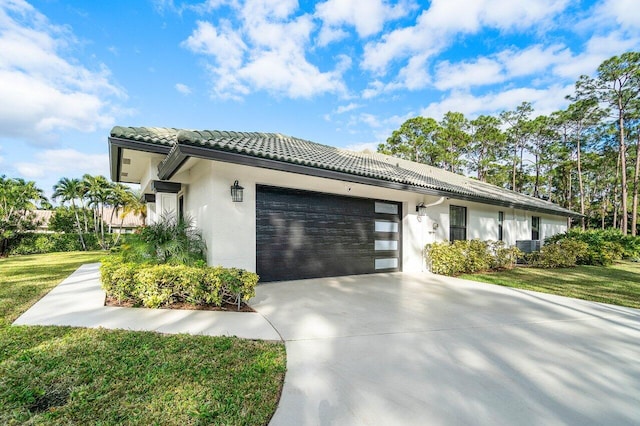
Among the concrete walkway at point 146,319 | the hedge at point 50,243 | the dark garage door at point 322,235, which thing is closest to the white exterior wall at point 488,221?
the dark garage door at point 322,235

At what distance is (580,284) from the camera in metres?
8.15

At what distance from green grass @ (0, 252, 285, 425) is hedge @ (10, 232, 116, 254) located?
69.8ft

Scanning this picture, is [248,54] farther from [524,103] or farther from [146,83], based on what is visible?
[524,103]

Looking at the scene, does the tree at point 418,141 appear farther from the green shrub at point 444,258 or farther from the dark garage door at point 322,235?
the dark garage door at point 322,235

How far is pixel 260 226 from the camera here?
6.78 metres

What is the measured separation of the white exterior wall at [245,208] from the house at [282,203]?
0.02 m

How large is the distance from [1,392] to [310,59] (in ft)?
45.2

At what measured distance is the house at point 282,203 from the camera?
5982mm

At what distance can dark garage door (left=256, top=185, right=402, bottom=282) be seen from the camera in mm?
6922

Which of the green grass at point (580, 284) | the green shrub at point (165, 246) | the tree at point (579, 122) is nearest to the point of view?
the green shrub at point (165, 246)

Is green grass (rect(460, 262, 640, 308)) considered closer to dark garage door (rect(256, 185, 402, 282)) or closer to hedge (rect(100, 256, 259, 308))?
dark garage door (rect(256, 185, 402, 282))

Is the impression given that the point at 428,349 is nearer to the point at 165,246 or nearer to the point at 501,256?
the point at 165,246

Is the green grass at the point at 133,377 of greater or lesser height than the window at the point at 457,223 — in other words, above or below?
below

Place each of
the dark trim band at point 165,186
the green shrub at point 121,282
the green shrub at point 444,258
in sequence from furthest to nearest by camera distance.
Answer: the green shrub at point 444,258 → the dark trim band at point 165,186 → the green shrub at point 121,282
